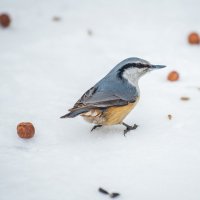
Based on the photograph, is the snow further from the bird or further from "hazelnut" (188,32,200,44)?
the bird

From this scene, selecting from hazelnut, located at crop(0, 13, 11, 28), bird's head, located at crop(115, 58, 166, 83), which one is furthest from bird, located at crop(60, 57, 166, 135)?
hazelnut, located at crop(0, 13, 11, 28)

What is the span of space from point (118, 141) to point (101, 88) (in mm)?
579

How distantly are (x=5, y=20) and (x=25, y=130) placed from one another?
3.22m

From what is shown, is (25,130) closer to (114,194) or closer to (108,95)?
(108,95)

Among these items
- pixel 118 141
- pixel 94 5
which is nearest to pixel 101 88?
pixel 118 141

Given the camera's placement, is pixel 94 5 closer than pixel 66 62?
No

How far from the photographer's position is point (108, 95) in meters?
4.57

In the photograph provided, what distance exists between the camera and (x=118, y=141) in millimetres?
4578

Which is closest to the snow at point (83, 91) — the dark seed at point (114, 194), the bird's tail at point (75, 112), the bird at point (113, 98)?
the dark seed at point (114, 194)

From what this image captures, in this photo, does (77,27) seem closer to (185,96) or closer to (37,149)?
(185,96)

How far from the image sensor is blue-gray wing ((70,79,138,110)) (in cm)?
449

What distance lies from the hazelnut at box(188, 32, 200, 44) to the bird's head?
2.07 metres

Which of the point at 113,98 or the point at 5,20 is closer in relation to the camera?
the point at 113,98

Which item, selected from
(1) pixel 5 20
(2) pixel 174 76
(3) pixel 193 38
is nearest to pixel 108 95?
(2) pixel 174 76
